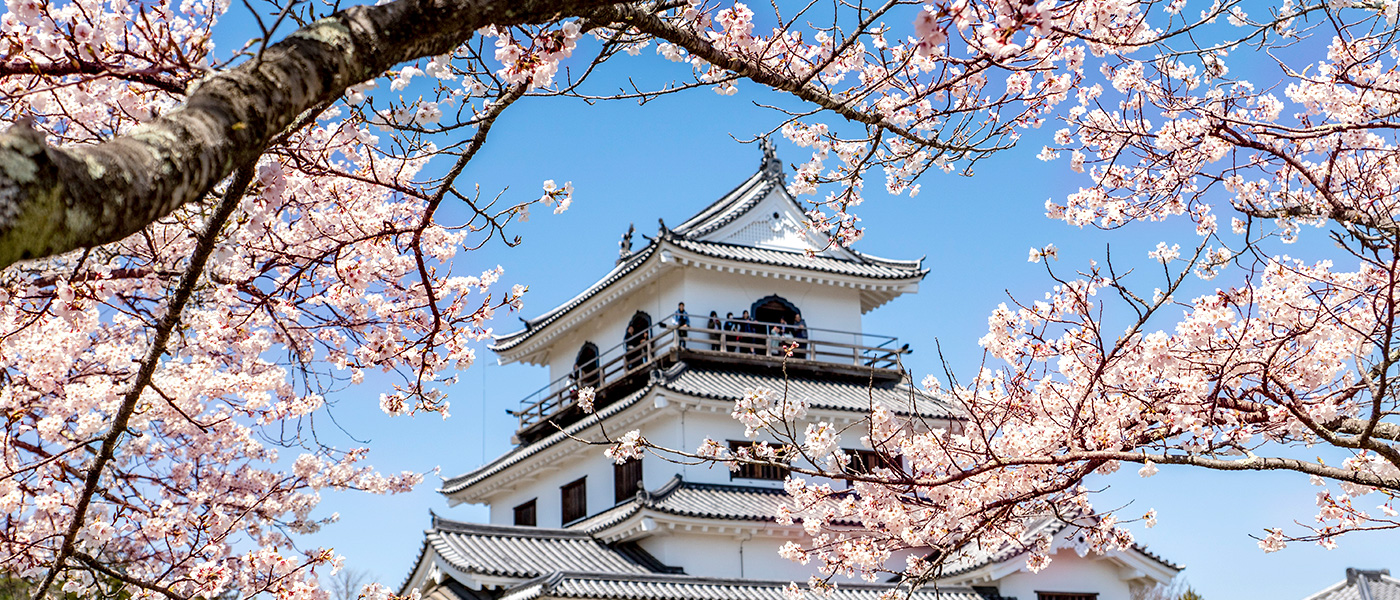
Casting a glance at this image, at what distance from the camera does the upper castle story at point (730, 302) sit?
18.9 meters

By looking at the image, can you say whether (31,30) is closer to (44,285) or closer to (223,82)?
(44,285)

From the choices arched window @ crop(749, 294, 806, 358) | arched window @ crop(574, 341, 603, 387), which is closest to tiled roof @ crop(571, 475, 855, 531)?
arched window @ crop(749, 294, 806, 358)

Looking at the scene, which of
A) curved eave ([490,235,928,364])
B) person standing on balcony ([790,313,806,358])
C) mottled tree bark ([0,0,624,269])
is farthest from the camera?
person standing on balcony ([790,313,806,358])

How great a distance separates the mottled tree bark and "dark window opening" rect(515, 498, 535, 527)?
1923 cm

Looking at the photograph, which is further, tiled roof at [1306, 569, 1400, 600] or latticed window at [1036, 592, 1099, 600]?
tiled roof at [1306, 569, 1400, 600]

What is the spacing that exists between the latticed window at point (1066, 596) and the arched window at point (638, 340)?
26.0ft

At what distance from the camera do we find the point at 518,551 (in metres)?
15.7

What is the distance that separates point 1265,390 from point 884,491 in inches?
132

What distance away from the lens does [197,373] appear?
8.00 m

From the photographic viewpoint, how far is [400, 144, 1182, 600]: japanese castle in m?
15.6

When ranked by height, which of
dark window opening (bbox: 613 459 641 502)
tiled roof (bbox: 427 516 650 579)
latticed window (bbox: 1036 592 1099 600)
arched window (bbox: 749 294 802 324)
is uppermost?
arched window (bbox: 749 294 802 324)

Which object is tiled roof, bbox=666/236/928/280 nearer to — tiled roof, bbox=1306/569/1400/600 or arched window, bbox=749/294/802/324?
arched window, bbox=749/294/802/324

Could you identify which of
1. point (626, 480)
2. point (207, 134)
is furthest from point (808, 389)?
point (207, 134)

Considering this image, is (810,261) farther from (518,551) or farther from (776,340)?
(518,551)
